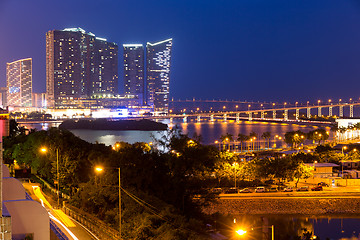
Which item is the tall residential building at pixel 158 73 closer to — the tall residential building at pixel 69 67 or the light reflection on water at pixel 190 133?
the tall residential building at pixel 69 67

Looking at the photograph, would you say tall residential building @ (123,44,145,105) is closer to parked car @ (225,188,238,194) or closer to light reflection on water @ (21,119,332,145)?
light reflection on water @ (21,119,332,145)

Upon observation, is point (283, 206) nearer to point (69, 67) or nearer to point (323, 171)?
point (323, 171)

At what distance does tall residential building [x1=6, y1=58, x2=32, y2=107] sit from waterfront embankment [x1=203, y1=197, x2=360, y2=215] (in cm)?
4791

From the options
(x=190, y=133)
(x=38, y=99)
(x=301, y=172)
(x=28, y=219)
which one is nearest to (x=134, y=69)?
(x=38, y=99)

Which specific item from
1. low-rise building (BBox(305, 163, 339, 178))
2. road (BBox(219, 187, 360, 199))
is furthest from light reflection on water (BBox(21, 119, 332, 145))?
road (BBox(219, 187, 360, 199))

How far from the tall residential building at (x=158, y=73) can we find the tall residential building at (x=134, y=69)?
3.84ft

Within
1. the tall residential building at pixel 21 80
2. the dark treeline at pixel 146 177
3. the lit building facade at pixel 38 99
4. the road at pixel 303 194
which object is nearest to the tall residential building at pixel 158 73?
the lit building facade at pixel 38 99

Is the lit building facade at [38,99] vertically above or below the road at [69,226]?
above

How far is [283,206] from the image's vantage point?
8.22 m

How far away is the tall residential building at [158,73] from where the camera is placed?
189ft

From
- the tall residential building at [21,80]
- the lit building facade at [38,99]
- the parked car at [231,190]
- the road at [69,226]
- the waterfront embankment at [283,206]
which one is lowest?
the waterfront embankment at [283,206]

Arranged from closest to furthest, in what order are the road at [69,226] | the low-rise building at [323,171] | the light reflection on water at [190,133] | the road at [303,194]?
1. the road at [69,226]
2. the road at [303,194]
3. the low-rise building at [323,171]
4. the light reflection on water at [190,133]

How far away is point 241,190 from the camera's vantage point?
28.9 feet

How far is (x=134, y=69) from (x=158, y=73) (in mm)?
3550
